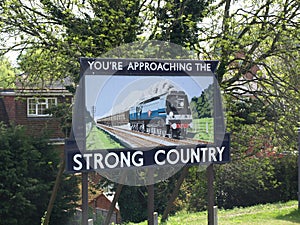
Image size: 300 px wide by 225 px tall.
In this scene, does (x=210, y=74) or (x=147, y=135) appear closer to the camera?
(x=147, y=135)

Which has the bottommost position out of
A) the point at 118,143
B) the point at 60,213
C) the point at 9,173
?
the point at 60,213

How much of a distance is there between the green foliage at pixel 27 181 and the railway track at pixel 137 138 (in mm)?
8134

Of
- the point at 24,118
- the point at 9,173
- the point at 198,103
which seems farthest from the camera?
the point at 24,118

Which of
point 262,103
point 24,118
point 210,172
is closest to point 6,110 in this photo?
point 24,118

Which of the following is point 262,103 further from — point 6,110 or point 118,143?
point 6,110

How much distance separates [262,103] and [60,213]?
7.89 metres

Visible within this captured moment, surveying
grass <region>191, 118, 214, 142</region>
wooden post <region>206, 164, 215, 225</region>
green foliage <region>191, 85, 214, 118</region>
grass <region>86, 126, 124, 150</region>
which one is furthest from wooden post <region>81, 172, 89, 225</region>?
wooden post <region>206, 164, 215, 225</region>

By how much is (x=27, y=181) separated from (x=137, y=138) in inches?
368

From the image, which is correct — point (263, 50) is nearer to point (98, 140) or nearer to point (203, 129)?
point (203, 129)

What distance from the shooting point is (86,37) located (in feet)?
40.2

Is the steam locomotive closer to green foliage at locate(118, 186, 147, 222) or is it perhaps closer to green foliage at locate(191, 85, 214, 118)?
green foliage at locate(191, 85, 214, 118)

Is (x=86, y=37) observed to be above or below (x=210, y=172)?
above

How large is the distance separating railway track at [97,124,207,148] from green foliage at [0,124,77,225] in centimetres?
813

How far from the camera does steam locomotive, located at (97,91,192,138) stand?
26.0 feet
